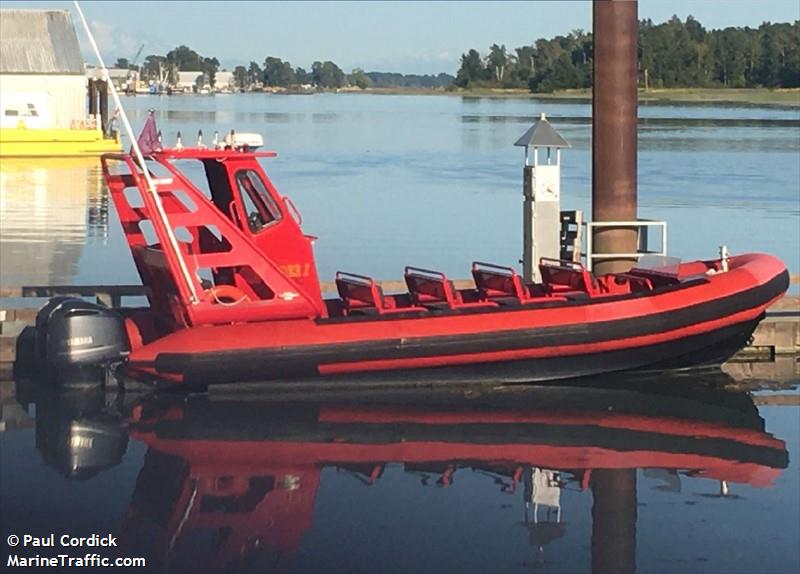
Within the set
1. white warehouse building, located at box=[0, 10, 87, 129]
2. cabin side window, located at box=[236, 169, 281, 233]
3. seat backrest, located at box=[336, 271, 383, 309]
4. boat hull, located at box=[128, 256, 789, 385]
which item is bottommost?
boat hull, located at box=[128, 256, 789, 385]

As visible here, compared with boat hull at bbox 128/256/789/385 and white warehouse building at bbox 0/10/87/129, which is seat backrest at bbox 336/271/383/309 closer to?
boat hull at bbox 128/256/789/385

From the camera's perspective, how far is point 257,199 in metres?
13.0

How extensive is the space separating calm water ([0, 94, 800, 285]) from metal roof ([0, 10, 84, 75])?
13.5 ft

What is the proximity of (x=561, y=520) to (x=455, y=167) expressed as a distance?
3564cm

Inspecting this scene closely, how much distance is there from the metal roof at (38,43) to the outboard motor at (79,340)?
3701cm

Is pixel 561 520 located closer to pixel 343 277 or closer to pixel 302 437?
pixel 302 437

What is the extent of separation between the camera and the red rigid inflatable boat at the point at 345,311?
1245 centimetres

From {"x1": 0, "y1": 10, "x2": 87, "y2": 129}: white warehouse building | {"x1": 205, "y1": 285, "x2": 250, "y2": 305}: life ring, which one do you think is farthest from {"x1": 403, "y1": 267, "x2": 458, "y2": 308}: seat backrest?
{"x1": 0, "y1": 10, "x2": 87, "y2": 129}: white warehouse building

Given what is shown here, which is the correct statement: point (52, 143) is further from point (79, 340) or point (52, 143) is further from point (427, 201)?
point (79, 340)

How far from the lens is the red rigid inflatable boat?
12.4 metres

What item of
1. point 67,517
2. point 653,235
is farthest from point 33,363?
point 653,235

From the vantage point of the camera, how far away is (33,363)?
13547mm

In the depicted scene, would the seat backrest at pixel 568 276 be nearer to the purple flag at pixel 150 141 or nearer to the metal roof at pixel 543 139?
the metal roof at pixel 543 139

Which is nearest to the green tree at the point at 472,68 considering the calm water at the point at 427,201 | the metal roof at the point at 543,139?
the calm water at the point at 427,201
